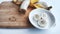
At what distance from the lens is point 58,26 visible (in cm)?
76

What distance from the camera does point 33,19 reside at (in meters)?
0.77

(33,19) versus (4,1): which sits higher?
(4,1)

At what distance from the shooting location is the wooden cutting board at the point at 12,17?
0.74 m

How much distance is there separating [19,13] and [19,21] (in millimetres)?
76

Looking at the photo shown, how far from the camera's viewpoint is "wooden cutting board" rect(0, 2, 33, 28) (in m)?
0.74

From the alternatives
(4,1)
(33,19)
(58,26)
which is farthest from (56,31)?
(4,1)

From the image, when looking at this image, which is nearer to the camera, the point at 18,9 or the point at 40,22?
the point at 40,22

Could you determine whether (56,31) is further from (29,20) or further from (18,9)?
(18,9)

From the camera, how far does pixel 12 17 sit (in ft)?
2.56

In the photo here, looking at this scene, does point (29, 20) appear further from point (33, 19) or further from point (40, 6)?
point (40, 6)

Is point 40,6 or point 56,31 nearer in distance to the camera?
point 56,31

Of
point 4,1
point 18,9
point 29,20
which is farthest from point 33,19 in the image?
point 4,1

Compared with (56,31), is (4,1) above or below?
above

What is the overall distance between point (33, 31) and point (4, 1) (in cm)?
34
